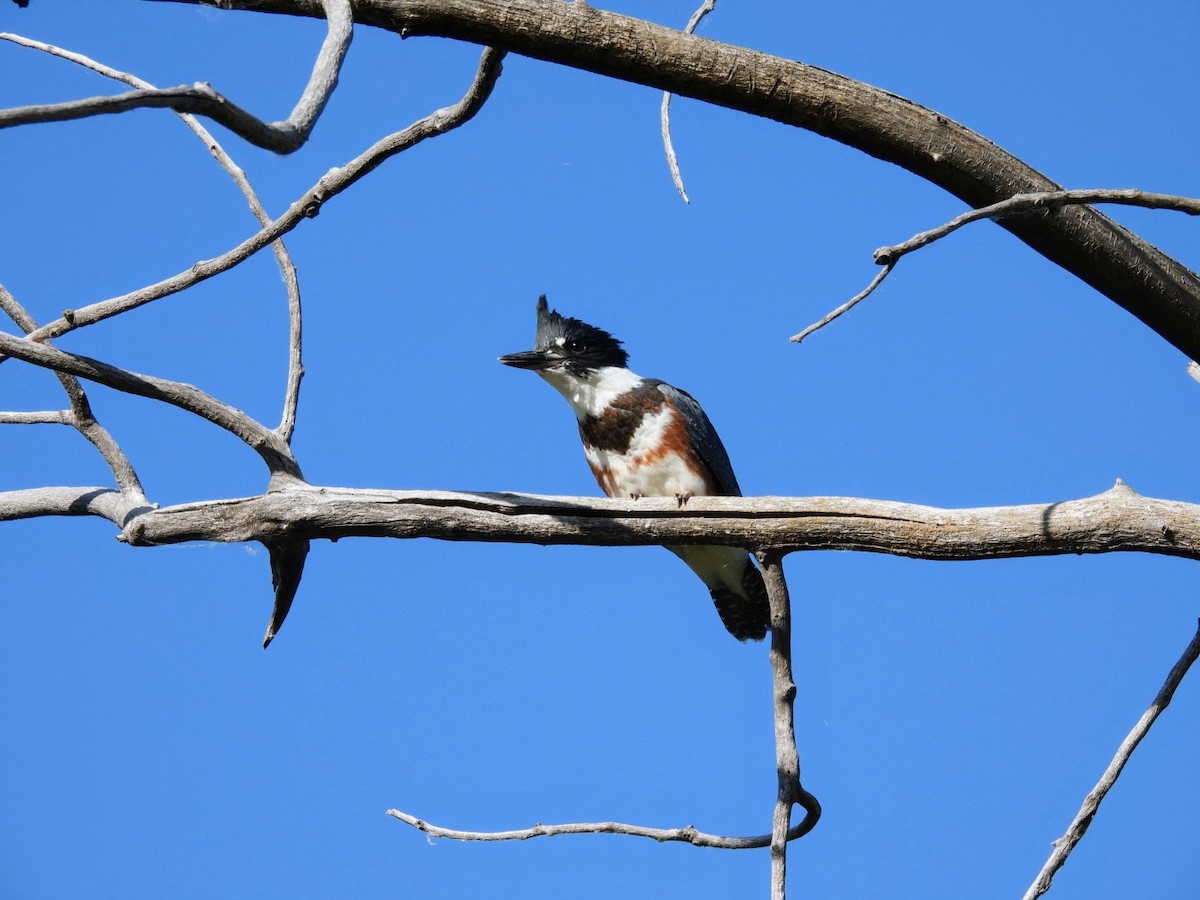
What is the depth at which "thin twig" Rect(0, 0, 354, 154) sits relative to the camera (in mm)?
1850

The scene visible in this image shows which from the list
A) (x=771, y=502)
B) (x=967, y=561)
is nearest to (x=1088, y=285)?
(x=967, y=561)

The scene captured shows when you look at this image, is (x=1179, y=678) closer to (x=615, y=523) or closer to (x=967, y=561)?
(x=967, y=561)

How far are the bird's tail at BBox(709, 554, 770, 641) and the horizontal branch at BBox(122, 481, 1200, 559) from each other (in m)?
2.08

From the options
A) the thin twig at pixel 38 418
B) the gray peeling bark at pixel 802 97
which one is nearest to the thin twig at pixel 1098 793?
the gray peeling bark at pixel 802 97

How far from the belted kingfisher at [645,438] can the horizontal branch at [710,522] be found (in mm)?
1859

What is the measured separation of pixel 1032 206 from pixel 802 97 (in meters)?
0.65

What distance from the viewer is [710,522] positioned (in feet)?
11.1

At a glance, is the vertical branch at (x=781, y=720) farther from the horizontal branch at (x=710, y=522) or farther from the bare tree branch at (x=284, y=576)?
the bare tree branch at (x=284, y=576)

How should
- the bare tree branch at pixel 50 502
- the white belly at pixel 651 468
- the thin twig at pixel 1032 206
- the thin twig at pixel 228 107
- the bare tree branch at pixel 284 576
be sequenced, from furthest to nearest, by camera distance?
1. the white belly at pixel 651 468
2. the bare tree branch at pixel 50 502
3. the bare tree branch at pixel 284 576
4. the thin twig at pixel 1032 206
5. the thin twig at pixel 228 107

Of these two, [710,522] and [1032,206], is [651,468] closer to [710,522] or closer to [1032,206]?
[710,522]

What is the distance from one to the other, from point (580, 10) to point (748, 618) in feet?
11.0

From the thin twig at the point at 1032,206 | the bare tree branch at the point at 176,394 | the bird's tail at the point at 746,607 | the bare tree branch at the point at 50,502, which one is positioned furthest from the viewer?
the bird's tail at the point at 746,607

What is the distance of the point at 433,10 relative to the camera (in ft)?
9.20

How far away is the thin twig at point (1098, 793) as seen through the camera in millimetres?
2812
